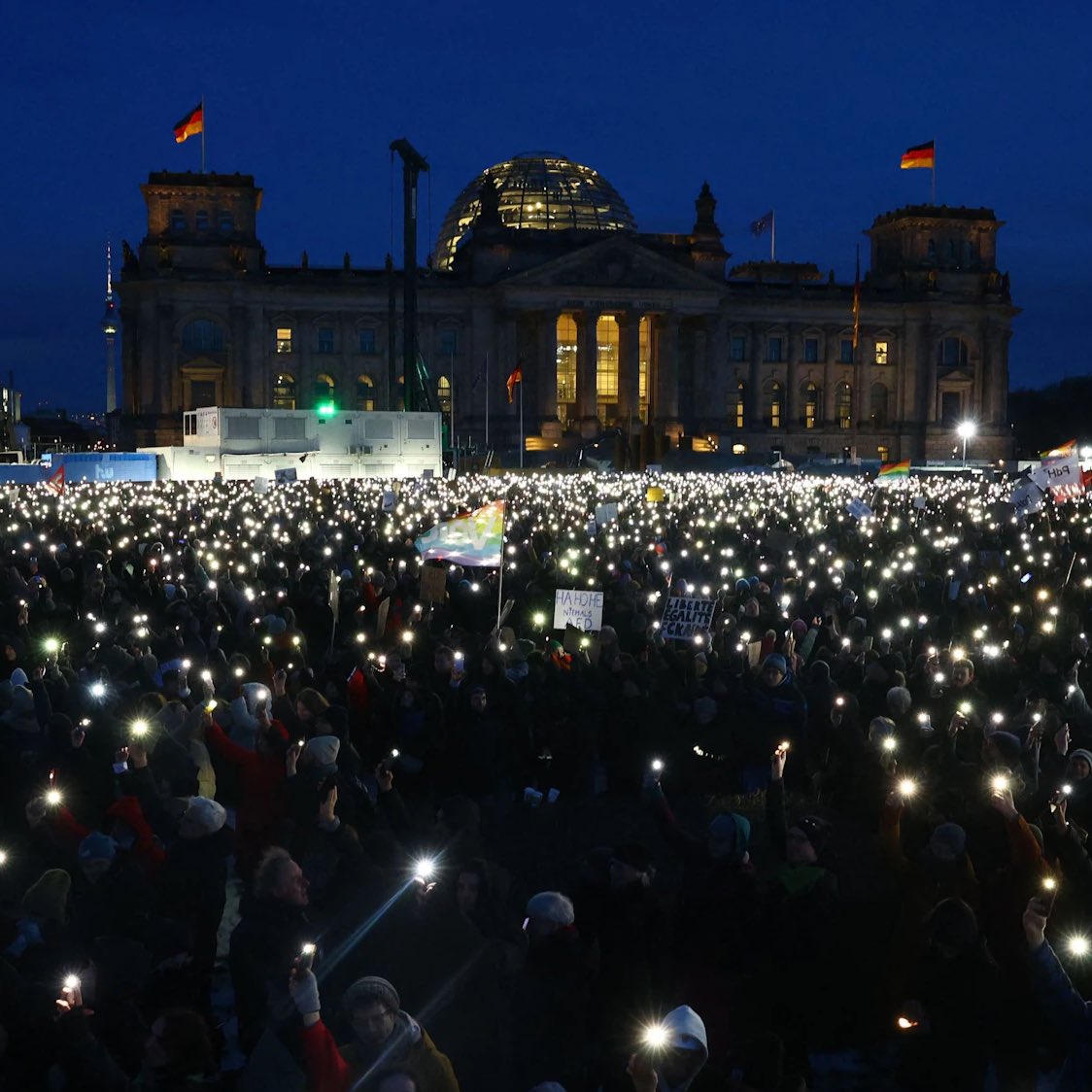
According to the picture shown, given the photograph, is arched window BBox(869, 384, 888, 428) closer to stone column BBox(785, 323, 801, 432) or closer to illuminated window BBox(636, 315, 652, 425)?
stone column BBox(785, 323, 801, 432)

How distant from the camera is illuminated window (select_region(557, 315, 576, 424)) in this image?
286 feet

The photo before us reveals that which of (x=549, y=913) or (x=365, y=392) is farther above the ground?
(x=365, y=392)

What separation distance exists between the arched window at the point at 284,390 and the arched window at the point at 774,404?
110ft

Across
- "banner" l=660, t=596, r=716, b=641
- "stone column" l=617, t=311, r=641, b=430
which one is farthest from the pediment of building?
"banner" l=660, t=596, r=716, b=641

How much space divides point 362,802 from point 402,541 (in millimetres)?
15125

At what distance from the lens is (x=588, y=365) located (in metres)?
82.8

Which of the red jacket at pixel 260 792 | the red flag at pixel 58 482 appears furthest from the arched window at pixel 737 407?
the red jacket at pixel 260 792

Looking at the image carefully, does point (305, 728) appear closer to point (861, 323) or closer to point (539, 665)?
point (539, 665)

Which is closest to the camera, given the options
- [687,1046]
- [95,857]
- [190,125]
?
[687,1046]

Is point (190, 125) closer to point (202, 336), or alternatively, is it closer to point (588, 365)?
point (202, 336)

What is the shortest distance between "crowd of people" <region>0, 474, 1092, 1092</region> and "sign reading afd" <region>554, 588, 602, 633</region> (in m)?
0.71

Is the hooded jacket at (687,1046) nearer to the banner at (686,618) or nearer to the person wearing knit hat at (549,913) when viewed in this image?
the person wearing knit hat at (549,913)

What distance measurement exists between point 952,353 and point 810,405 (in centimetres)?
1100

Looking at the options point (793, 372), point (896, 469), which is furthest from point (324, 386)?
point (896, 469)
